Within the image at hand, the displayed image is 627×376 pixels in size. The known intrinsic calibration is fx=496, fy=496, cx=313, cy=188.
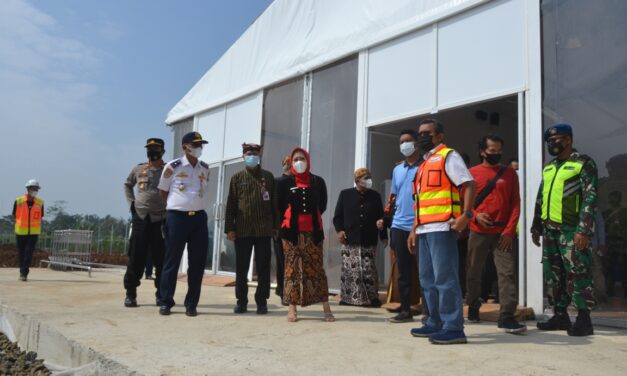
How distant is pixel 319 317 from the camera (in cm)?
459

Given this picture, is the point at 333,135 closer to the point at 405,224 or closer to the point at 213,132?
the point at 405,224

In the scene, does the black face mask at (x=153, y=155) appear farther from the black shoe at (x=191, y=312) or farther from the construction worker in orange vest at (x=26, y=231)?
the construction worker in orange vest at (x=26, y=231)

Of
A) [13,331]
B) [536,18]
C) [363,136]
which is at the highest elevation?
[536,18]

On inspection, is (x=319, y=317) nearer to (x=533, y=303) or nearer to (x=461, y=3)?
(x=533, y=303)

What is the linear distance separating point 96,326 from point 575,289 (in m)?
3.67

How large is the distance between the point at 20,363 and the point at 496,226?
13.0ft

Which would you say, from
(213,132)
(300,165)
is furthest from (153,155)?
(213,132)

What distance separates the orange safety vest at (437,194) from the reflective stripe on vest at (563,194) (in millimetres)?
985

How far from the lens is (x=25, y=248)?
8.29 m

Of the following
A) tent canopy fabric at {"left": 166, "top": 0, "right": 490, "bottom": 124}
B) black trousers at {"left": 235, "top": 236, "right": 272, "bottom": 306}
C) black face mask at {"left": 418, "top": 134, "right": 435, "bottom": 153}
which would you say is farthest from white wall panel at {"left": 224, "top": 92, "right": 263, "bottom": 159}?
black face mask at {"left": 418, "top": 134, "right": 435, "bottom": 153}

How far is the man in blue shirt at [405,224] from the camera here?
440 centimetres

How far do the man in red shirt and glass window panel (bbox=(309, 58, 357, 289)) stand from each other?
2.67 meters

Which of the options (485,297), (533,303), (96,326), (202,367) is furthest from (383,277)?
(202,367)

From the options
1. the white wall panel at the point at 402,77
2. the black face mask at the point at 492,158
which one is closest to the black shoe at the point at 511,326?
the black face mask at the point at 492,158
